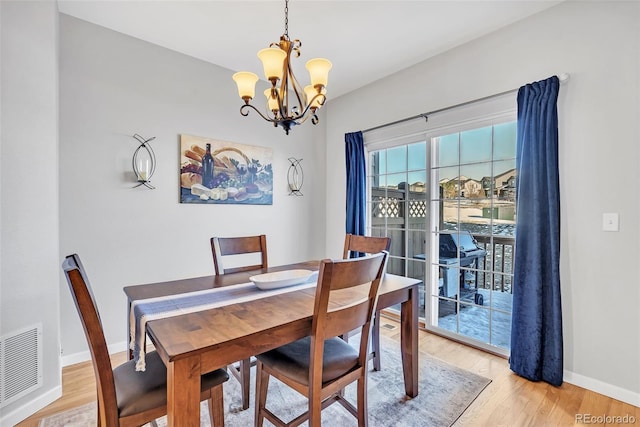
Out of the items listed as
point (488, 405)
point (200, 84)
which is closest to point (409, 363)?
point (488, 405)

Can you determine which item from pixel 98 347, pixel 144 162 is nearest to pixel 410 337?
pixel 98 347

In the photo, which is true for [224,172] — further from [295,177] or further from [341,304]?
[341,304]

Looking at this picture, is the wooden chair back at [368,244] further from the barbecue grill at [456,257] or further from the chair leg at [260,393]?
the chair leg at [260,393]

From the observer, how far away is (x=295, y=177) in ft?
12.4

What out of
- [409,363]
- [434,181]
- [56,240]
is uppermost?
[434,181]

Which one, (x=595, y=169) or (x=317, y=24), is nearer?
(x=595, y=169)

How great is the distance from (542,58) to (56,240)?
366 cm

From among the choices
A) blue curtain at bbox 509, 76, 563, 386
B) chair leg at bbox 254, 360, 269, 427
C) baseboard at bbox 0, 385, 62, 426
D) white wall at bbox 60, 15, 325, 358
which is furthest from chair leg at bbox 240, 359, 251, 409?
blue curtain at bbox 509, 76, 563, 386

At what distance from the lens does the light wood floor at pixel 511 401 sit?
1.74 meters

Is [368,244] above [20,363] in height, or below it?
above

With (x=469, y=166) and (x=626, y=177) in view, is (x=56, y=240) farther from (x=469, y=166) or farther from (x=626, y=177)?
(x=626, y=177)

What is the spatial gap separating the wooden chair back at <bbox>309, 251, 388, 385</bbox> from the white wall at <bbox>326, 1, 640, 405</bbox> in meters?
1.63

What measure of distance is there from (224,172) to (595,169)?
3.07 meters

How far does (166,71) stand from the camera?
110 inches
